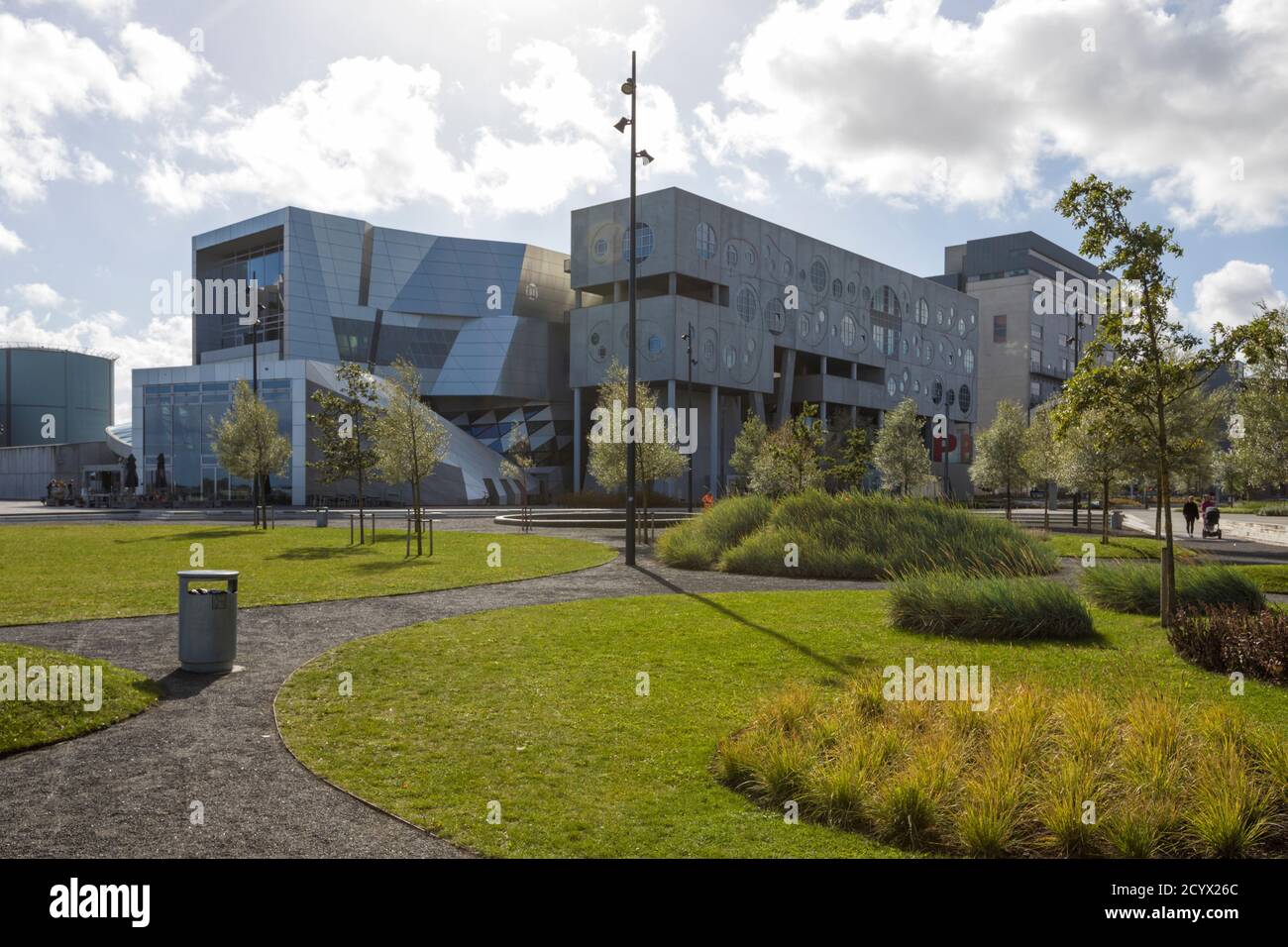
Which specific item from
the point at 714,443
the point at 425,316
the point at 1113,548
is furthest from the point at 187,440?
the point at 1113,548

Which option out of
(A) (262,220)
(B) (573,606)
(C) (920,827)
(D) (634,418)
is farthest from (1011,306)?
(C) (920,827)

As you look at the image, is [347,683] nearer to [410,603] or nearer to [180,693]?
[180,693]

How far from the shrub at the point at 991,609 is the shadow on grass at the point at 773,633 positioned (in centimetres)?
190

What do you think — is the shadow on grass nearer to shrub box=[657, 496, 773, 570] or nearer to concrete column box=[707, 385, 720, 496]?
shrub box=[657, 496, 773, 570]

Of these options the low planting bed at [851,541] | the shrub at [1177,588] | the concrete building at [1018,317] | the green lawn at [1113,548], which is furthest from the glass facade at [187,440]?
the concrete building at [1018,317]

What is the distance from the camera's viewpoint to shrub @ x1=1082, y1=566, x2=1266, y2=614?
11711 mm

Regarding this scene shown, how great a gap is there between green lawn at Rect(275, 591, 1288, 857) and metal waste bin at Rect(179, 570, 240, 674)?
867mm

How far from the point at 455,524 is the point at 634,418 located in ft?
64.4

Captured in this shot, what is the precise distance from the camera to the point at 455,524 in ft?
127

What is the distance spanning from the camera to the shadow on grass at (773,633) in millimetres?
A: 9258

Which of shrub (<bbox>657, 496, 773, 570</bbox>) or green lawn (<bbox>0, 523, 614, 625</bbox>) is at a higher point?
shrub (<bbox>657, 496, 773, 570</bbox>)

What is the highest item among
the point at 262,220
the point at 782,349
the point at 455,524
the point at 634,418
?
the point at 262,220

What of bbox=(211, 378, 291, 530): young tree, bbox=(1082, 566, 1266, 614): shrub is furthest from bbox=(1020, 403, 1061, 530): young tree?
bbox=(211, 378, 291, 530): young tree
